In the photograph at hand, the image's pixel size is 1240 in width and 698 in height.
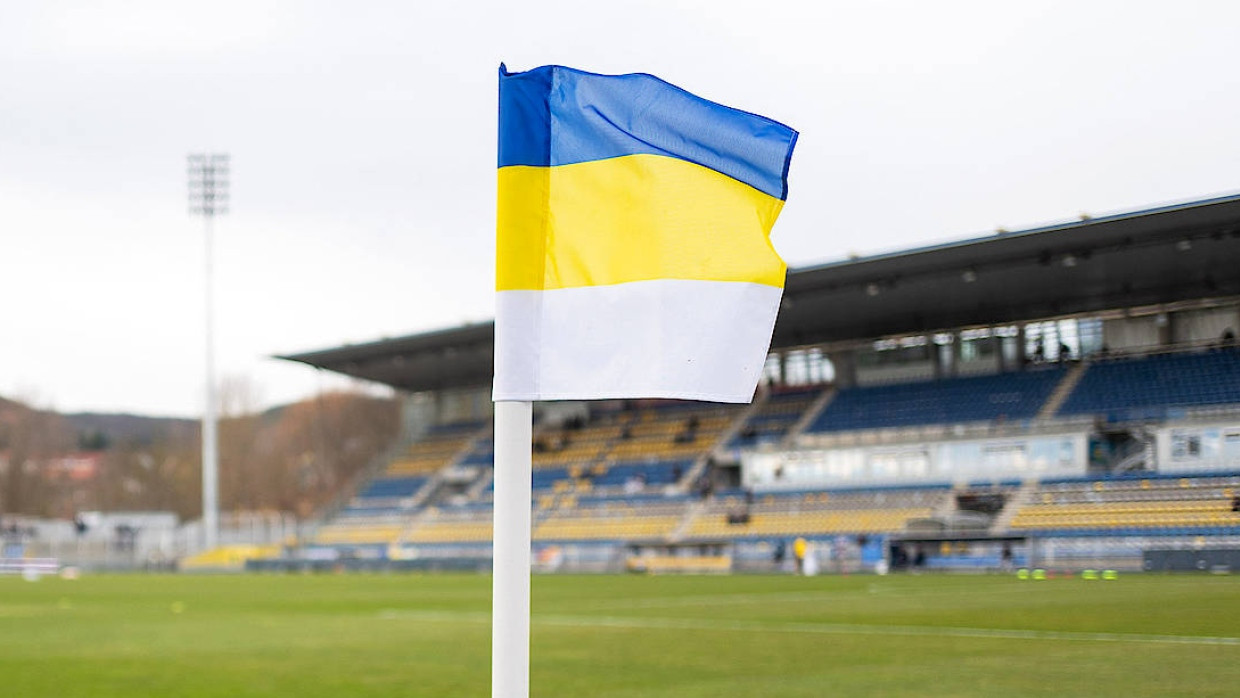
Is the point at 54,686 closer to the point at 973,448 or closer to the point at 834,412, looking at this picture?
the point at 973,448

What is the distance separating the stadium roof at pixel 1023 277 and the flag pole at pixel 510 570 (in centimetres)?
3632

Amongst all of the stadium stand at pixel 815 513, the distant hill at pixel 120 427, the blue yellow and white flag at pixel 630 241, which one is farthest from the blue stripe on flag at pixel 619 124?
the distant hill at pixel 120 427

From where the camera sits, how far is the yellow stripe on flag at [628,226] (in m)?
4.25

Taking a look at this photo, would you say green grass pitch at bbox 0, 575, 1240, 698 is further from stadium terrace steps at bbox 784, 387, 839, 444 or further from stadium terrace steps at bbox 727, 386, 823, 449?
stadium terrace steps at bbox 727, 386, 823, 449

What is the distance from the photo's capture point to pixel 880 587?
95.9 ft

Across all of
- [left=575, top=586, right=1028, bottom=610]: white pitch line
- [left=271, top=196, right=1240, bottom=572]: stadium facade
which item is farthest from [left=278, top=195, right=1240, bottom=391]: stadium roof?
[left=575, top=586, right=1028, bottom=610]: white pitch line

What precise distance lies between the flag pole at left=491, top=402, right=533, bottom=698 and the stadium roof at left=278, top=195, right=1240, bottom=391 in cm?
3632

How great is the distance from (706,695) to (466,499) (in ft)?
172

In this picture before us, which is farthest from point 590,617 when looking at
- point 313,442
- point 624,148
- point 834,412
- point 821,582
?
point 313,442

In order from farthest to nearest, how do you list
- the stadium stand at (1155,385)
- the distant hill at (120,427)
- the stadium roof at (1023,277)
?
1. the distant hill at (120,427)
2. the stadium stand at (1155,385)
3. the stadium roof at (1023,277)

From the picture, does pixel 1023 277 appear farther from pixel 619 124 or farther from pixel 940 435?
pixel 619 124

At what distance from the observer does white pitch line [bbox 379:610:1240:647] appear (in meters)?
13.8

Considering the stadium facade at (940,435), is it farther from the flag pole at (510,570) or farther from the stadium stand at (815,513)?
the flag pole at (510,570)

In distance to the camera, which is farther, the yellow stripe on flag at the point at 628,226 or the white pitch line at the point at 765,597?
the white pitch line at the point at 765,597
